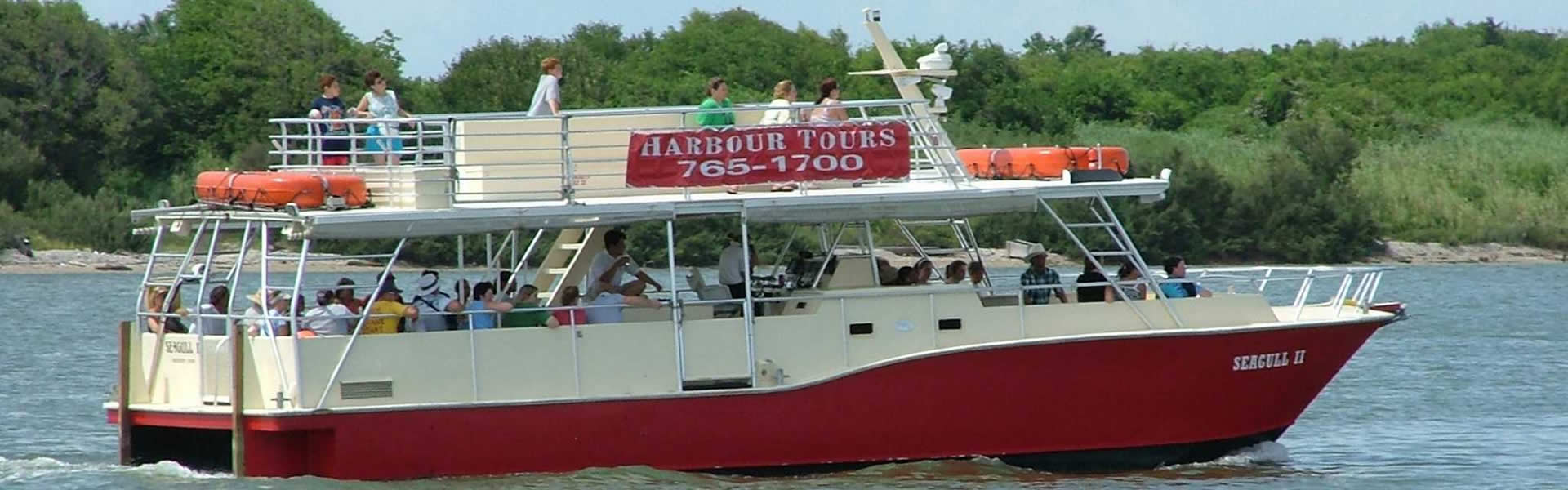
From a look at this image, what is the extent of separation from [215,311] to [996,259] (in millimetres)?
28056

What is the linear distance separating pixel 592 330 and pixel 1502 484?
718 cm

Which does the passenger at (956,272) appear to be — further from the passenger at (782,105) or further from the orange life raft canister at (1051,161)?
the passenger at (782,105)

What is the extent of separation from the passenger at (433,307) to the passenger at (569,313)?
0.69m

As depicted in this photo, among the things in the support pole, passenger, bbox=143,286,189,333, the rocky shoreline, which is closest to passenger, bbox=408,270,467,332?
the support pole

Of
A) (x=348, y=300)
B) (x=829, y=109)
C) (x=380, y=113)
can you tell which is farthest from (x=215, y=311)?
(x=829, y=109)

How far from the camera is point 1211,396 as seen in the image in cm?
1802

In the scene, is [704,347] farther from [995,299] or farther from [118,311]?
[118,311]

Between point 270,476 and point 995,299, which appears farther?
point 995,299

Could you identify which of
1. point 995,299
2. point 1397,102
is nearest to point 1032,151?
point 995,299

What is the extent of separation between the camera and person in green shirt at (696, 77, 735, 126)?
17.5 meters

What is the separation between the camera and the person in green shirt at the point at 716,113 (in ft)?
57.6

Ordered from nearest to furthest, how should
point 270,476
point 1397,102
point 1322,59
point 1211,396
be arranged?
point 270,476, point 1211,396, point 1397,102, point 1322,59

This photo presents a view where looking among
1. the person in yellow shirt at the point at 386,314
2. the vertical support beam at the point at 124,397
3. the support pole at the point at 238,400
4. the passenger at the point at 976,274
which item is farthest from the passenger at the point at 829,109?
the vertical support beam at the point at 124,397

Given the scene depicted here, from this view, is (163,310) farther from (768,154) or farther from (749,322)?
(768,154)
